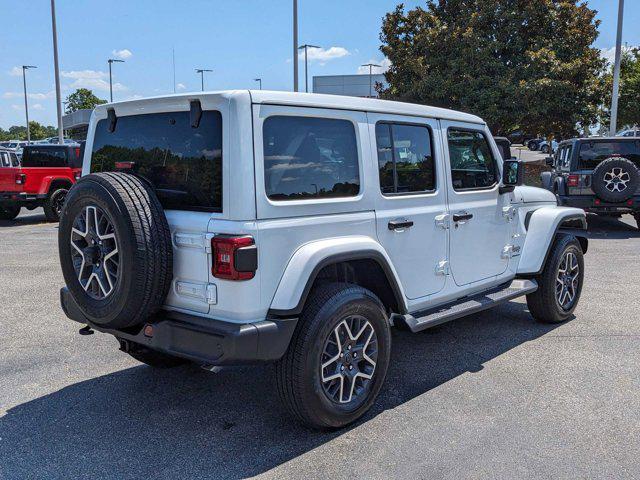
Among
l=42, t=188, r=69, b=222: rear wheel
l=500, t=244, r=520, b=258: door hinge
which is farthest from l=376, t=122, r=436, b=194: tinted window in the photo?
l=42, t=188, r=69, b=222: rear wheel

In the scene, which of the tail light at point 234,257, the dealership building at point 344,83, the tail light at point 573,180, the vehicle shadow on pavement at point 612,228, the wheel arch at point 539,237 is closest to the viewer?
the tail light at point 234,257

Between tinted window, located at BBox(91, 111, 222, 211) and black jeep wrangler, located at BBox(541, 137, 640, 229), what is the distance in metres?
9.48

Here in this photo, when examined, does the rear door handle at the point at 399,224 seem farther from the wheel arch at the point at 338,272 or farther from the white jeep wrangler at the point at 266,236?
the wheel arch at the point at 338,272

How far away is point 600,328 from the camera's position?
5512mm

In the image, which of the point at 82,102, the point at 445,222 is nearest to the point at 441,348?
the point at 445,222

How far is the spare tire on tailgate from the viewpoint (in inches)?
120

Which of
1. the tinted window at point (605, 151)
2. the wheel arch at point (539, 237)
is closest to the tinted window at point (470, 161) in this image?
the wheel arch at point (539, 237)

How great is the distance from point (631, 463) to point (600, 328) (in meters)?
2.66

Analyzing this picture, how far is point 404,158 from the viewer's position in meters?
4.04

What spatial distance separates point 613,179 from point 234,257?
987cm

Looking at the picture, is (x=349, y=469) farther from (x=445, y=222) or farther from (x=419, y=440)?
(x=445, y=222)

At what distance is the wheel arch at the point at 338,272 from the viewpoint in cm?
313

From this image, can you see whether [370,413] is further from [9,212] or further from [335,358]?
[9,212]

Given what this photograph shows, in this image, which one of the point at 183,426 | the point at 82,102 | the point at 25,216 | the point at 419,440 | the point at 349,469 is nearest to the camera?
the point at 349,469
